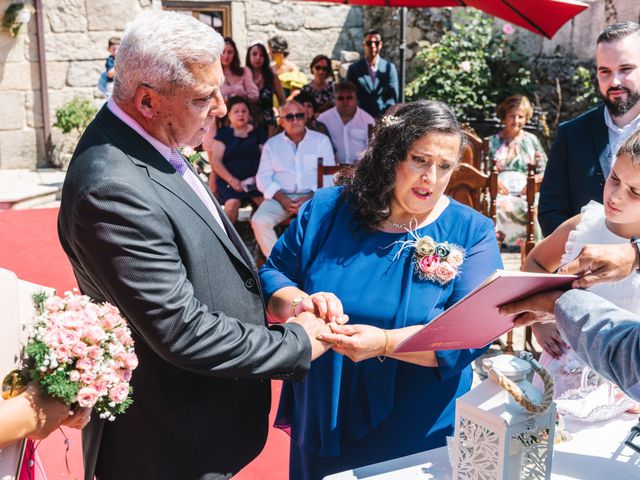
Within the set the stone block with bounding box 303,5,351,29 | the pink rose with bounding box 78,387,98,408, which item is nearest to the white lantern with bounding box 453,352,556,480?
the pink rose with bounding box 78,387,98,408

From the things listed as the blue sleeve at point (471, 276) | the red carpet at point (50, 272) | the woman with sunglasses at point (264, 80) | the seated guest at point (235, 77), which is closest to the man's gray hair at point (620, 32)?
the blue sleeve at point (471, 276)

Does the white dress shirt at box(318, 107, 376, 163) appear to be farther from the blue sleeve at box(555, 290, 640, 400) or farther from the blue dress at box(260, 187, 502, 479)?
the blue sleeve at box(555, 290, 640, 400)

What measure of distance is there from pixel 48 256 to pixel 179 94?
505 centimetres

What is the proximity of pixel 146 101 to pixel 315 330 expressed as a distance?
2.70ft

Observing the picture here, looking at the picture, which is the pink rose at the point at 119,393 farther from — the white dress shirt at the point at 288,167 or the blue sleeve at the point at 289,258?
the white dress shirt at the point at 288,167

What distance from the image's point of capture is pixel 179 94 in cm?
188

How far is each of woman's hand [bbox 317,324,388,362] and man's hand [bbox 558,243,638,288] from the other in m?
0.60

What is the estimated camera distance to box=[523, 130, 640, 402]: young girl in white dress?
2215mm

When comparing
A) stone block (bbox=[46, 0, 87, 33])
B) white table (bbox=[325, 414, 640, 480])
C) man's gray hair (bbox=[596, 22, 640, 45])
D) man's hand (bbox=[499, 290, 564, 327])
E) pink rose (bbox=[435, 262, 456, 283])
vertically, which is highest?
stone block (bbox=[46, 0, 87, 33])

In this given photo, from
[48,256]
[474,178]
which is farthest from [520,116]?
[48,256]

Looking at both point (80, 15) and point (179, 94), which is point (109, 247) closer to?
point (179, 94)

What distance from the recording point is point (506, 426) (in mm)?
1558

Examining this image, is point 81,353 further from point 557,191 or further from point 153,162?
point 557,191

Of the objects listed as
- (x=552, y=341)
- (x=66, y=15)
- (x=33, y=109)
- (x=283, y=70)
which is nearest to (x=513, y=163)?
(x=283, y=70)
